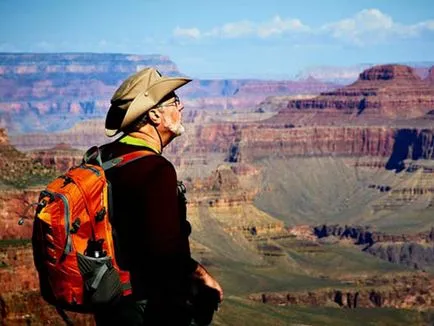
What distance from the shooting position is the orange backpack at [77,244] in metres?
9.05

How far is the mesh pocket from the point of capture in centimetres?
909

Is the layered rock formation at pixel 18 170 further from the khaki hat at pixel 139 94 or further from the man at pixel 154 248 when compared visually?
the man at pixel 154 248

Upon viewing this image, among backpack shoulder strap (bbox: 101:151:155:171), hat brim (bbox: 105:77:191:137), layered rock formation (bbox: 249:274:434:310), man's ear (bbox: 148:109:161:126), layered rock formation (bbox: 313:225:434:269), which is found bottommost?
layered rock formation (bbox: 313:225:434:269)

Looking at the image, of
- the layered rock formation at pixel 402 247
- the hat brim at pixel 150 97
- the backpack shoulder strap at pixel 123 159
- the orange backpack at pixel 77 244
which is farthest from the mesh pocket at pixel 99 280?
the layered rock formation at pixel 402 247

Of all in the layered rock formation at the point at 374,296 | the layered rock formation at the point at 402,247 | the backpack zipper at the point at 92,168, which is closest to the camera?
the backpack zipper at the point at 92,168

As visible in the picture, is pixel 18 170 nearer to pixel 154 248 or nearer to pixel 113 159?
pixel 113 159

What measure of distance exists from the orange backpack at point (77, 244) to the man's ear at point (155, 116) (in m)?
0.85

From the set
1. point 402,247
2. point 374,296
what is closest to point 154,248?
point 374,296

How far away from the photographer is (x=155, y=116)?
32.7ft

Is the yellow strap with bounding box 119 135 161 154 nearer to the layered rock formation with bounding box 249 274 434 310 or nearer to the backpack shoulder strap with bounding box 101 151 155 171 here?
the backpack shoulder strap with bounding box 101 151 155 171

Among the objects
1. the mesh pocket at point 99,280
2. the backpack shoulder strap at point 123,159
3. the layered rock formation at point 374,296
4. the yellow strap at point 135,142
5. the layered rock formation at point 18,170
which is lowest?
the layered rock formation at point 374,296

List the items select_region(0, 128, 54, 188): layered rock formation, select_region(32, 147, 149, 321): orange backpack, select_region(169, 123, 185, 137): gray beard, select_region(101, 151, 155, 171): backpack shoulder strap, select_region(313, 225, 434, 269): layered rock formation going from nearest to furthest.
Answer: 1. select_region(32, 147, 149, 321): orange backpack
2. select_region(101, 151, 155, 171): backpack shoulder strap
3. select_region(169, 123, 185, 137): gray beard
4. select_region(0, 128, 54, 188): layered rock formation
5. select_region(313, 225, 434, 269): layered rock formation

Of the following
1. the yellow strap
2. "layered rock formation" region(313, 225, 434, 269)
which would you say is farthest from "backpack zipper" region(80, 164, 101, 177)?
"layered rock formation" region(313, 225, 434, 269)

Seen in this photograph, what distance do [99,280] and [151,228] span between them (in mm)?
564
